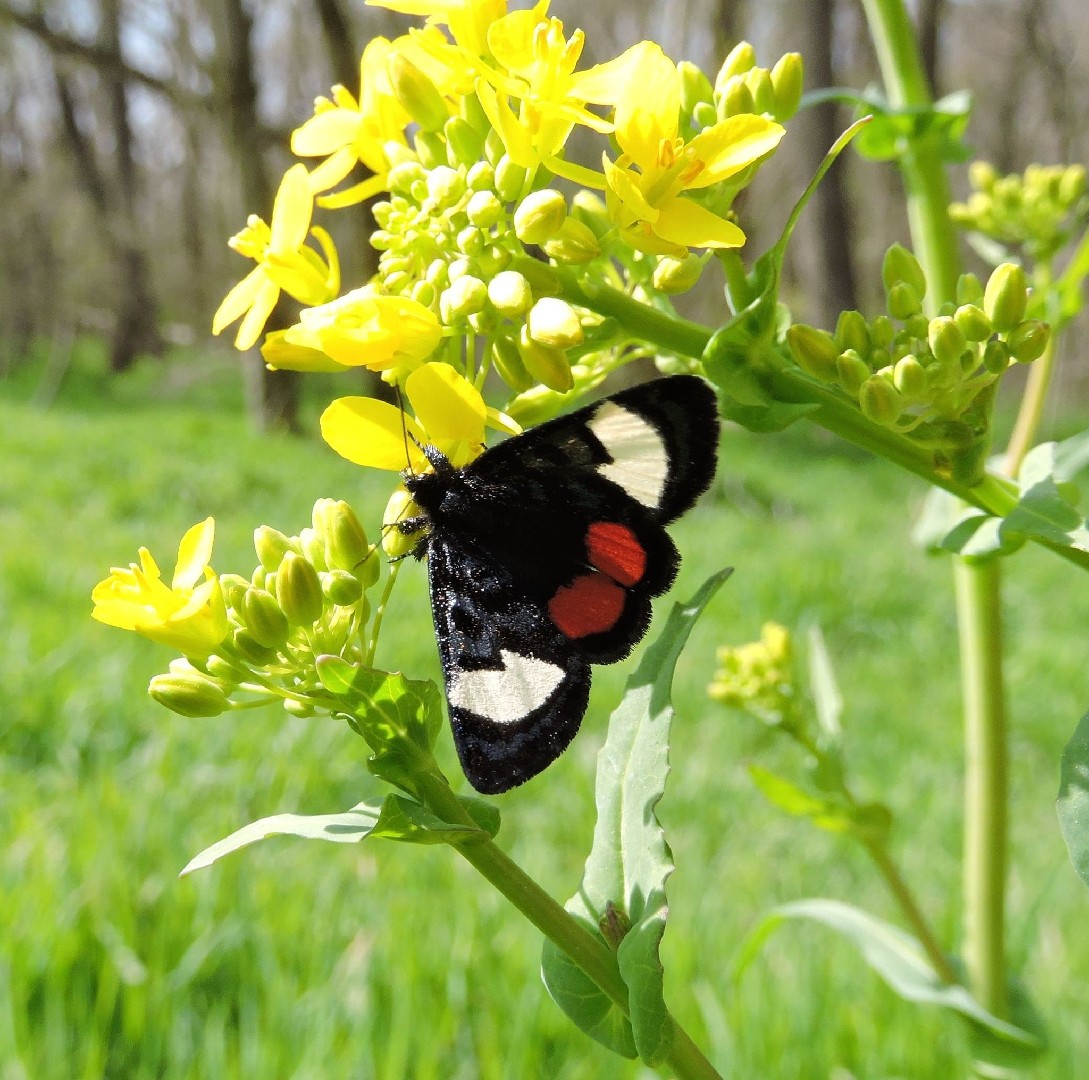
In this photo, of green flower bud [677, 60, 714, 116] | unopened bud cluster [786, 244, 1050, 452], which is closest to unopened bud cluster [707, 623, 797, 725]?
unopened bud cluster [786, 244, 1050, 452]

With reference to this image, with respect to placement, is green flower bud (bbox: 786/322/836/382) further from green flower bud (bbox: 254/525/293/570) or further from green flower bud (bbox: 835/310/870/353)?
green flower bud (bbox: 254/525/293/570)

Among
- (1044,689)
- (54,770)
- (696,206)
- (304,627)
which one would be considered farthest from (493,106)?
(1044,689)

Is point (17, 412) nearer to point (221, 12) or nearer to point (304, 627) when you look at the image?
point (221, 12)

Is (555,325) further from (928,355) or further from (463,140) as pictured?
(928,355)

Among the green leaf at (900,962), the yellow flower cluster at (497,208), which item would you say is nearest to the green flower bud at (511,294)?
the yellow flower cluster at (497,208)

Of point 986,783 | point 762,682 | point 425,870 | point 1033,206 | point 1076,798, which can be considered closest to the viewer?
point 1076,798

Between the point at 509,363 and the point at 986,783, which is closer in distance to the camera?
the point at 509,363

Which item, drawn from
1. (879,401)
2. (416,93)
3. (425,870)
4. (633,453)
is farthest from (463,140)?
(425,870)
